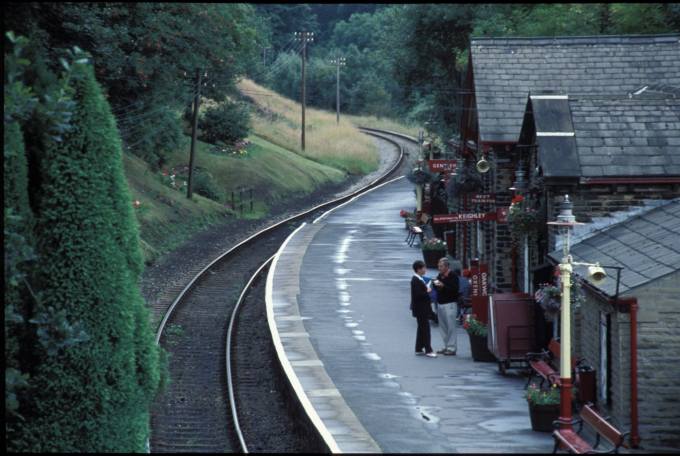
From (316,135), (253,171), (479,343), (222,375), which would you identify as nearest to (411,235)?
(253,171)

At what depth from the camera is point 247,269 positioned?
104 feet

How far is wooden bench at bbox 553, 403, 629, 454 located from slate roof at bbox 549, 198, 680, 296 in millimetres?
1692

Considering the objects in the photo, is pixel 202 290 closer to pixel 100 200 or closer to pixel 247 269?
pixel 247 269

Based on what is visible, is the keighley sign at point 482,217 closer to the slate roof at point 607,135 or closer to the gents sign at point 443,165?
the slate roof at point 607,135

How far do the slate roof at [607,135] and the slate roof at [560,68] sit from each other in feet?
15.6

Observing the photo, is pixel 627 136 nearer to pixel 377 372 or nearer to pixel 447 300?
pixel 447 300

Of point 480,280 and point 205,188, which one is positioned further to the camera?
point 205,188

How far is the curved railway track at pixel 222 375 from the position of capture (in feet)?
51.5

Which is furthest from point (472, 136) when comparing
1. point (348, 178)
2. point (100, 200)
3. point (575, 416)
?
point (348, 178)

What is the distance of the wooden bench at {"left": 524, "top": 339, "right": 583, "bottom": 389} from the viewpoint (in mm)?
16672

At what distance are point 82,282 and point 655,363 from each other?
785 centimetres

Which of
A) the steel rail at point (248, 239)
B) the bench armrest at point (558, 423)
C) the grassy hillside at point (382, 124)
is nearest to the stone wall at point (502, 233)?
the steel rail at point (248, 239)

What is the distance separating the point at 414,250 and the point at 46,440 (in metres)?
25.3

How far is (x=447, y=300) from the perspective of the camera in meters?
19.5
